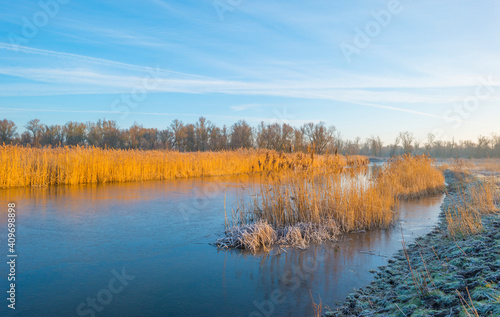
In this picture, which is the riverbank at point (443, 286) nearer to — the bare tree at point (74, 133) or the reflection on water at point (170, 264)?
the reflection on water at point (170, 264)

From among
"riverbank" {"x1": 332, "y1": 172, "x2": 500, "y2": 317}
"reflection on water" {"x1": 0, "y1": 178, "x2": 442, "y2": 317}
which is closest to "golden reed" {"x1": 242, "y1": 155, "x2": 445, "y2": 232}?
"reflection on water" {"x1": 0, "y1": 178, "x2": 442, "y2": 317}

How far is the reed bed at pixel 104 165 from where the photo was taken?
10.7 m

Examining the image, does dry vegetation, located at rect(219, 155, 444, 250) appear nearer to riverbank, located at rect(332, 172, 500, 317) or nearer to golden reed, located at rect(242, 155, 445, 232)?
golden reed, located at rect(242, 155, 445, 232)

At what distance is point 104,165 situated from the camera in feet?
47.5

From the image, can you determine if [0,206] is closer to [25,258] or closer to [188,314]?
[25,258]

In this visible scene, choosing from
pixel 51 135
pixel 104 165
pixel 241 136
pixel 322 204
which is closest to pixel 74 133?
pixel 51 135

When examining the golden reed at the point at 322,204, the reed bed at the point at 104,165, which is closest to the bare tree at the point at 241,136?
the reed bed at the point at 104,165

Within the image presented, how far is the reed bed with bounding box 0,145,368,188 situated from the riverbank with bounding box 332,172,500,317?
340 centimetres

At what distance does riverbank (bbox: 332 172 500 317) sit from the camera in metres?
2.75

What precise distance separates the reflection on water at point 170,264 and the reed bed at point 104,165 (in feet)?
8.01

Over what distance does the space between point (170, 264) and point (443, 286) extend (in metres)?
3.55

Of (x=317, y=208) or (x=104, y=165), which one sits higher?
(x=104, y=165)

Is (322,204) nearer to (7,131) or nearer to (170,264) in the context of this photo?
(170,264)

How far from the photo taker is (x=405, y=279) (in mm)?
3822
